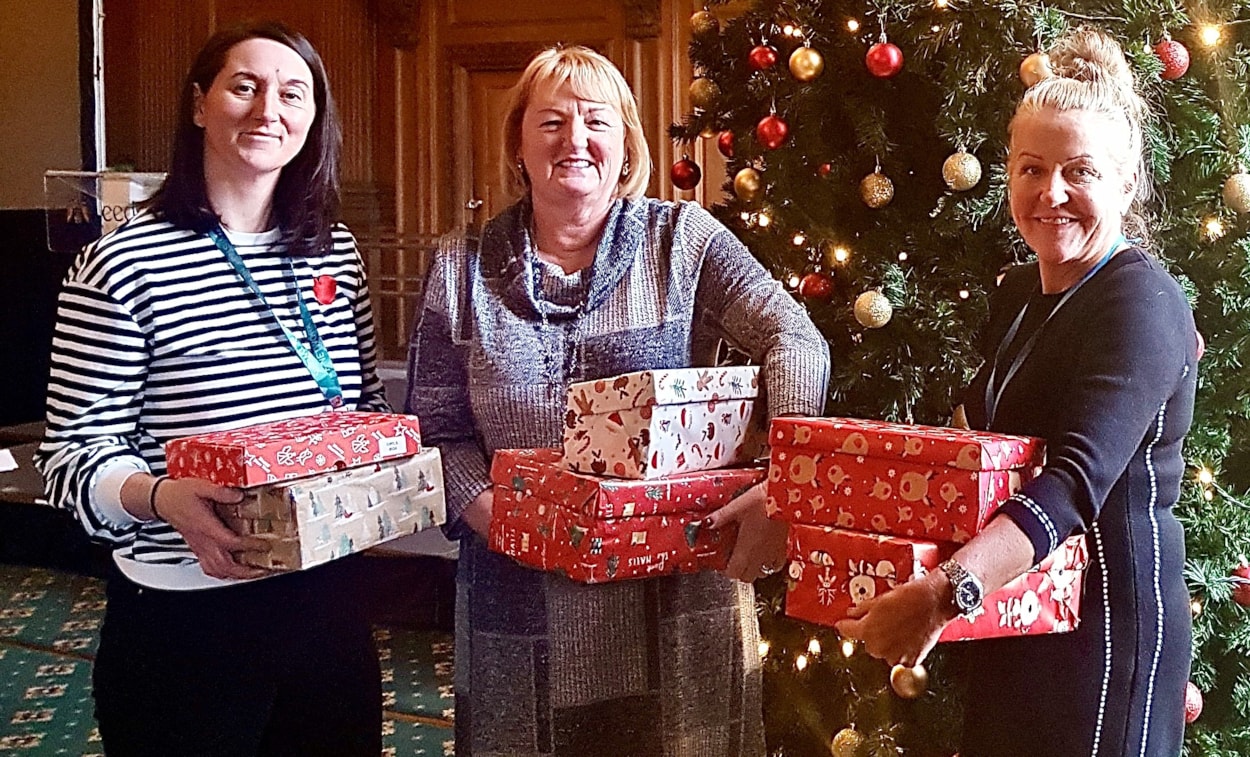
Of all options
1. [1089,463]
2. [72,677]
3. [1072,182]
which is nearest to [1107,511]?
[1089,463]

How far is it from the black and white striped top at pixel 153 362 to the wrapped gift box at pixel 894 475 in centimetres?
63

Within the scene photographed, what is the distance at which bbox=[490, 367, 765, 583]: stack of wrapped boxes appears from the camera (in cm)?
148

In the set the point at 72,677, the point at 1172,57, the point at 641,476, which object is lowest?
the point at 72,677

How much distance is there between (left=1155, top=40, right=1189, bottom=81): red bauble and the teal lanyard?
53.2 inches

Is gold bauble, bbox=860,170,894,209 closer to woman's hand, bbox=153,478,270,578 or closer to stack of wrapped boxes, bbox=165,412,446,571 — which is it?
stack of wrapped boxes, bbox=165,412,446,571

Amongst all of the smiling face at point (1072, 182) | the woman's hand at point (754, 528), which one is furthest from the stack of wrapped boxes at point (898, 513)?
the smiling face at point (1072, 182)

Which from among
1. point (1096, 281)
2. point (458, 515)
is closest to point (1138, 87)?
point (1096, 281)

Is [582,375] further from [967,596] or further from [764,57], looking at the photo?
[764,57]

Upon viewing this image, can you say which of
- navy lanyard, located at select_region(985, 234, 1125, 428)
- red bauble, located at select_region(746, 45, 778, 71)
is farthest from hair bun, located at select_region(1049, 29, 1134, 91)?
red bauble, located at select_region(746, 45, 778, 71)

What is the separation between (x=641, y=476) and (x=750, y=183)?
38.9 inches

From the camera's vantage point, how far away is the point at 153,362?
1.55m

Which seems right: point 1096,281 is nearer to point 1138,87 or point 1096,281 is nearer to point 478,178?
point 1138,87

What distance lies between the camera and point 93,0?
5.50m

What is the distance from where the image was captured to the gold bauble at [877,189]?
2.15m
